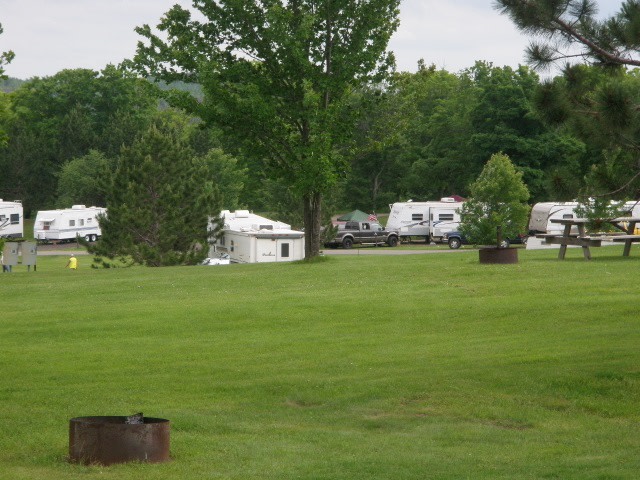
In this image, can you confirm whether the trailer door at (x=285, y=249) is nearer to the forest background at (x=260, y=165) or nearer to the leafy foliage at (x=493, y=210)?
the forest background at (x=260, y=165)

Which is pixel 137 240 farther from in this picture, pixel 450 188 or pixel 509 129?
pixel 450 188

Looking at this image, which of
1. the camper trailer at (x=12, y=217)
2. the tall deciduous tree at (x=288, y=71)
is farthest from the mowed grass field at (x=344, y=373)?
the camper trailer at (x=12, y=217)

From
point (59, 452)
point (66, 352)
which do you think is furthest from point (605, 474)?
point (66, 352)

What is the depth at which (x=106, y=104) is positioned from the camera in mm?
98375

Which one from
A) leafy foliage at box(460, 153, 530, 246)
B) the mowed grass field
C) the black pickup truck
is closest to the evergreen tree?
the mowed grass field

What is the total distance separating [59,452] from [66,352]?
23.6ft

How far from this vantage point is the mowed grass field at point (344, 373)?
9.31 meters

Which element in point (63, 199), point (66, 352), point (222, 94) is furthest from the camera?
point (63, 199)

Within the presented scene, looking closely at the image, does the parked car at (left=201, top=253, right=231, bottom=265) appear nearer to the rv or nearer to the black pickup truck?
the black pickup truck

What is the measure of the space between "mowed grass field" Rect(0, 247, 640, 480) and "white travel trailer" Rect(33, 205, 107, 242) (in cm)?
4487

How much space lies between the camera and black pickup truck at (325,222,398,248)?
61.0m

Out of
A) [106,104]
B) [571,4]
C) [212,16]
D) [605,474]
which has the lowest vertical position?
[605,474]

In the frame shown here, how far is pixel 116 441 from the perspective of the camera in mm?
8578

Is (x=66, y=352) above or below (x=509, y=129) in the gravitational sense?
below
